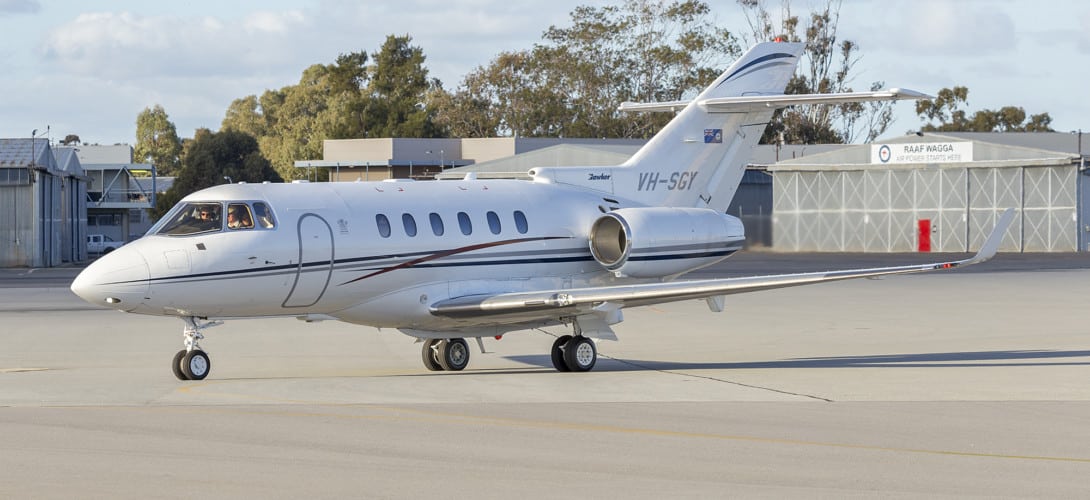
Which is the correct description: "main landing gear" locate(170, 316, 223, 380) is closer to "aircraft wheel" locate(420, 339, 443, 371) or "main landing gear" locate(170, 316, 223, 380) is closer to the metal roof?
"aircraft wheel" locate(420, 339, 443, 371)

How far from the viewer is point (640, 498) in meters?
10.2

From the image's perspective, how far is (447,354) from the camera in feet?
66.9

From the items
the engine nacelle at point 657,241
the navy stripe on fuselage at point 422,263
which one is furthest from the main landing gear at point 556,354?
the engine nacelle at point 657,241

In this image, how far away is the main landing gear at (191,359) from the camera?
59.9ft

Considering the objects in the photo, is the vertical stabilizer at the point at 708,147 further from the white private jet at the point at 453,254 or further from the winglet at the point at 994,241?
the winglet at the point at 994,241

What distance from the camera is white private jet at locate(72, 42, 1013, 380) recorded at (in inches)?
710

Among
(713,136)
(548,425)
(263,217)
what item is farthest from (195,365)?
(713,136)

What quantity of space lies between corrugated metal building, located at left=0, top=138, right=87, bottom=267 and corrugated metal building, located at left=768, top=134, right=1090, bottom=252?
36.8 meters

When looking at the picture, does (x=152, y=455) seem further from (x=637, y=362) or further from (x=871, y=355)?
(x=871, y=355)

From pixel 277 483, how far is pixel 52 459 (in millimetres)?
2419

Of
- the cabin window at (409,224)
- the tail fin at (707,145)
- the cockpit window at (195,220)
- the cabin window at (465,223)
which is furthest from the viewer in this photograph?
the tail fin at (707,145)

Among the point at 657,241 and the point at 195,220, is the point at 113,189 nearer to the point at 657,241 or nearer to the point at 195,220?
the point at 657,241

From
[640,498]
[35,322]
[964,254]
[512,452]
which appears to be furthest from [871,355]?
[964,254]

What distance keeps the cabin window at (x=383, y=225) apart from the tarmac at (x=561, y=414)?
6.56 feet
